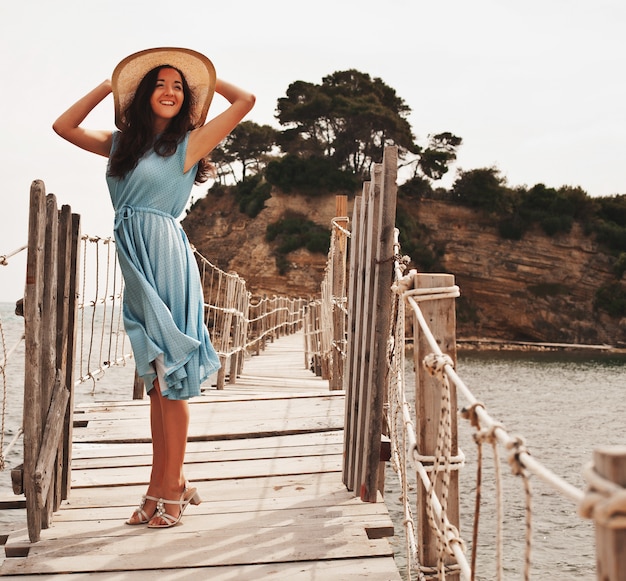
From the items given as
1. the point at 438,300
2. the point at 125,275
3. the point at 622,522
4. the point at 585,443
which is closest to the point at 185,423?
the point at 125,275

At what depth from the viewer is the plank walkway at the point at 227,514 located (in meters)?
2.28

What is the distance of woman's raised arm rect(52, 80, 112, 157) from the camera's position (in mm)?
2685

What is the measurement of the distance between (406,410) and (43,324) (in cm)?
120

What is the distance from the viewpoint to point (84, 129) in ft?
8.95

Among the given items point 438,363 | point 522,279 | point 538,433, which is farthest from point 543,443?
point 522,279

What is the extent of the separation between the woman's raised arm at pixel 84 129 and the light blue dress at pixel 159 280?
9 cm

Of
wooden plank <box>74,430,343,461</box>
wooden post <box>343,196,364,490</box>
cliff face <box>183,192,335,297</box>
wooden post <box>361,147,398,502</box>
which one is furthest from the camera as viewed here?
cliff face <box>183,192,335,297</box>

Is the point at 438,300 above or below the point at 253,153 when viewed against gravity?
below

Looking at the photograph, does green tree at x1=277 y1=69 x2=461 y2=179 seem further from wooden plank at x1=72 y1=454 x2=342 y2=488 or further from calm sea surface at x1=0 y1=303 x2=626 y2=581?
wooden plank at x1=72 y1=454 x2=342 y2=488

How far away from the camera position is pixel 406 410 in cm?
230

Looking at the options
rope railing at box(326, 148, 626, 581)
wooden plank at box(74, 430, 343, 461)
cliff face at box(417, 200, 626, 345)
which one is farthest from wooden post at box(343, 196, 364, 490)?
cliff face at box(417, 200, 626, 345)

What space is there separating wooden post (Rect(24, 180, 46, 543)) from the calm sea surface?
264mm

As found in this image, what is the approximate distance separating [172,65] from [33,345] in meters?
1.04

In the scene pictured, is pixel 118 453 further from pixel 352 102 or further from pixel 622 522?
pixel 352 102
